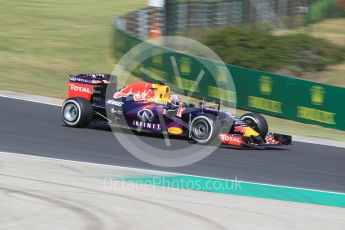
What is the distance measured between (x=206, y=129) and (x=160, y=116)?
895 mm

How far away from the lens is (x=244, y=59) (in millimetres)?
23547

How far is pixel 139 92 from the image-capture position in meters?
13.5

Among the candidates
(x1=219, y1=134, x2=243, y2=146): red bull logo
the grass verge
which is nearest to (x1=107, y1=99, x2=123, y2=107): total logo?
(x1=219, y1=134, x2=243, y2=146): red bull logo

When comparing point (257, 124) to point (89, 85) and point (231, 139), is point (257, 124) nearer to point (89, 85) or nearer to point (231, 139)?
point (231, 139)

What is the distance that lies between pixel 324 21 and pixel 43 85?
58.6ft

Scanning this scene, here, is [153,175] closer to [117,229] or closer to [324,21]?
[117,229]

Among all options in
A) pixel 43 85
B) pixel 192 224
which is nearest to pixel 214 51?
pixel 43 85

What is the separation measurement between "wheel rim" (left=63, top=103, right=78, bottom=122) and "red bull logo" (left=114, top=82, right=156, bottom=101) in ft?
2.77

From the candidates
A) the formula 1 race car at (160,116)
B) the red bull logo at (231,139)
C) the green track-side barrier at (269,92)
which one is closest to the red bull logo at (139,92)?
the formula 1 race car at (160,116)

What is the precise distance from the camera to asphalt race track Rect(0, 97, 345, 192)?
11250 millimetres

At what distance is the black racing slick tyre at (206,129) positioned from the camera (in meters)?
12.8

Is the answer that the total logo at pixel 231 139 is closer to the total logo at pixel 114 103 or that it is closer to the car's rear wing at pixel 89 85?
the total logo at pixel 114 103

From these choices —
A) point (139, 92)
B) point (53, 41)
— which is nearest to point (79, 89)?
point (139, 92)

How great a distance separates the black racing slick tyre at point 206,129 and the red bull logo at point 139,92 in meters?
1.00
